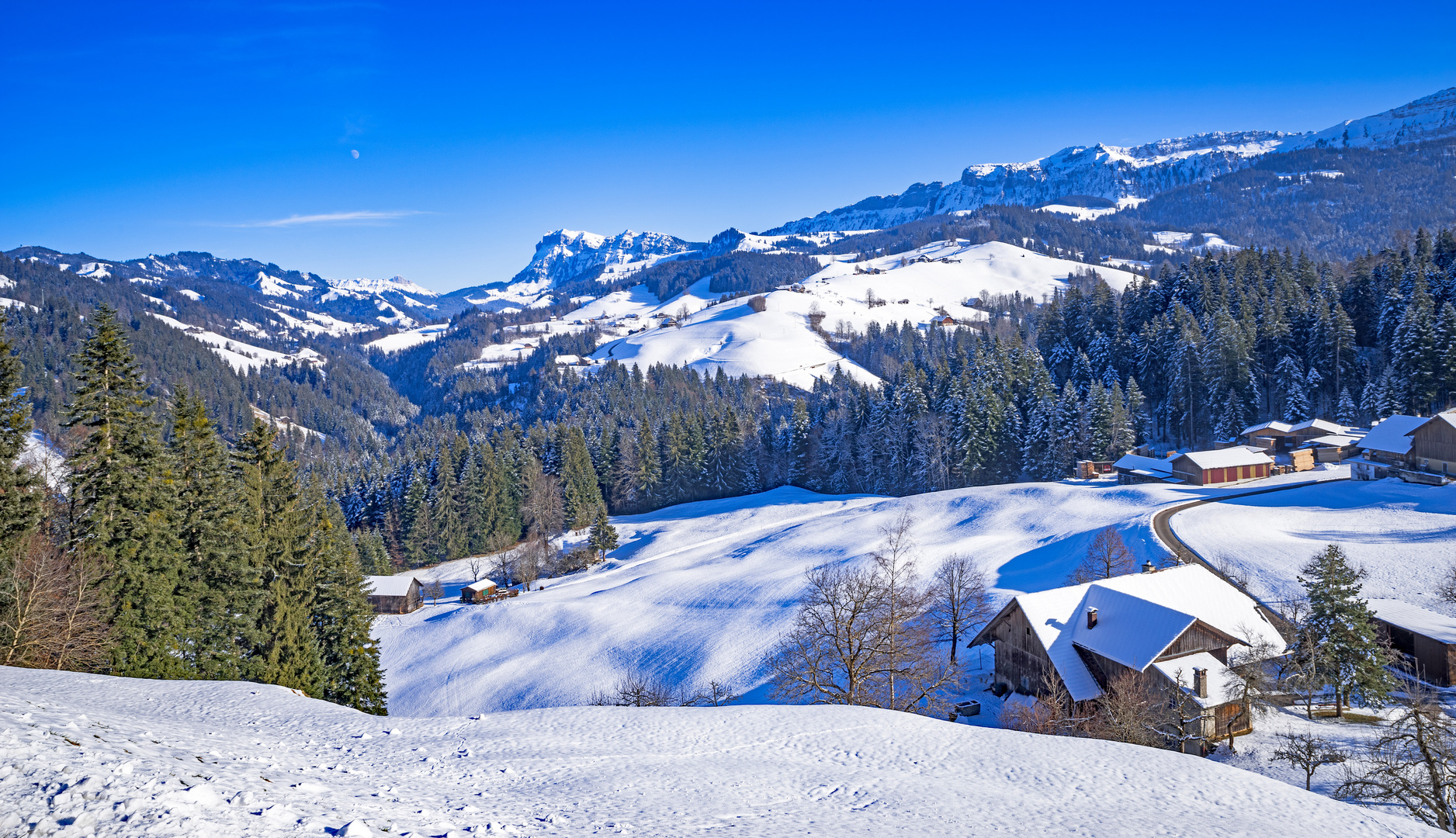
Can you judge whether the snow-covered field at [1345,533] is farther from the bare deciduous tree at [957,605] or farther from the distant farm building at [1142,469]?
the bare deciduous tree at [957,605]

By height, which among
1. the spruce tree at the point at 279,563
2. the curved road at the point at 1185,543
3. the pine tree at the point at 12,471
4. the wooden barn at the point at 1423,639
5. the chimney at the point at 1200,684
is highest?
the pine tree at the point at 12,471

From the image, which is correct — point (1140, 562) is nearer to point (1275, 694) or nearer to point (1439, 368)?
point (1275, 694)

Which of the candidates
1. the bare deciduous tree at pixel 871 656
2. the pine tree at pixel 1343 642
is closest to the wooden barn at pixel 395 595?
the bare deciduous tree at pixel 871 656

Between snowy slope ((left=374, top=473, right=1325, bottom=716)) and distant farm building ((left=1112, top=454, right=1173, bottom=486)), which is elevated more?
Result: distant farm building ((left=1112, top=454, right=1173, bottom=486))

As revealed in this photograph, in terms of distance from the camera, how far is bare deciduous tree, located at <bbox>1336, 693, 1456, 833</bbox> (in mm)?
16203

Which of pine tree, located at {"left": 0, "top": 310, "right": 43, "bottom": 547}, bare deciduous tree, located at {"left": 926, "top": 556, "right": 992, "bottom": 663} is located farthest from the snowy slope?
pine tree, located at {"left": 0, "top": 310, "right": 43, "bottom": 547}

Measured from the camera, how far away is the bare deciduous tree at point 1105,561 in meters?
40.3

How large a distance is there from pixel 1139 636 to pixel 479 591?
54.1m

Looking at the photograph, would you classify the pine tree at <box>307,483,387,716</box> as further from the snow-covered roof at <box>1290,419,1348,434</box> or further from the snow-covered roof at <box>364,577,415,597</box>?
the snow-covered roof at <box>1290,419,1348,434</box>

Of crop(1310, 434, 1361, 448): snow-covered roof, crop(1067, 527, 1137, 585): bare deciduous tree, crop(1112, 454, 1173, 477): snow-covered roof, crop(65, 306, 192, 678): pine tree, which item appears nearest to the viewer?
crop(65, 306, 192, 678): pine tree

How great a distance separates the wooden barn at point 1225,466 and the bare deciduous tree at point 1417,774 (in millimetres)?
44617

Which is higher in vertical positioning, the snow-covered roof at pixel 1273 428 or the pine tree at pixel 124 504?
the pine tree at pixel 124 504

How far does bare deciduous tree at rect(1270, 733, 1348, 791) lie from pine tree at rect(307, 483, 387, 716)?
33080 millimetres

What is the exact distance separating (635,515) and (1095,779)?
262 feet
